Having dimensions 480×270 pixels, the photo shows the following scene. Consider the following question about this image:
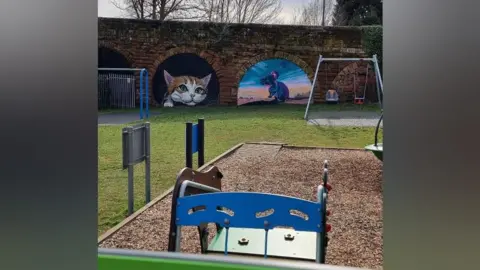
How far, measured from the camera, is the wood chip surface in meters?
2.71

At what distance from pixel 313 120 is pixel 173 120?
2468 mm

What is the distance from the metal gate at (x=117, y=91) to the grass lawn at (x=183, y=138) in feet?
3.42

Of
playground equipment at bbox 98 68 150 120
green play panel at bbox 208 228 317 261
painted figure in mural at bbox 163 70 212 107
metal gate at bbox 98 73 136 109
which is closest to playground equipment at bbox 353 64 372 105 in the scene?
painted figure in mural at bbox 163 70 212 107

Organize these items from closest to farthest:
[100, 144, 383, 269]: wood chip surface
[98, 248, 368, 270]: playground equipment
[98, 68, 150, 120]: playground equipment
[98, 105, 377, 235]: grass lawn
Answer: [98, 248, 368, 270]: playground equipment
[100, 144, 383, 269]: wood chip surface
[98, 105, 377, 235]: grass lawn
[98, 68, 150, 120]: playground equipment

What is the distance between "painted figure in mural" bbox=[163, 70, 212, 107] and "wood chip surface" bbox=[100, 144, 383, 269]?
5.95 m

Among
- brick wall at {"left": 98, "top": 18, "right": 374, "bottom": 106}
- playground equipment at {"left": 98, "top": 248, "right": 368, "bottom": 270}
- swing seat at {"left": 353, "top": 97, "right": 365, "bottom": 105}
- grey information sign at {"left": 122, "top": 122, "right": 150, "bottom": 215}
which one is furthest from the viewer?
brick wall at {"left": 98, "top": 18, "right": 374, "bottom": 106}

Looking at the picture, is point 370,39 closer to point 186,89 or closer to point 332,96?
point 332,96

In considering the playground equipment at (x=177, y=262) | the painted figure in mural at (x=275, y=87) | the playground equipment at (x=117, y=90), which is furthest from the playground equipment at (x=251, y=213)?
the painted figure in mural at (x=275, y=87)

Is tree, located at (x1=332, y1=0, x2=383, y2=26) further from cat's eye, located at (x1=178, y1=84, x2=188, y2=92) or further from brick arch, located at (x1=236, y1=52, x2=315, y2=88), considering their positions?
cat's eye, located at (x1=178, y1=84, x2=188, y2=92)

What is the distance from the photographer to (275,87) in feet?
→ 39.8

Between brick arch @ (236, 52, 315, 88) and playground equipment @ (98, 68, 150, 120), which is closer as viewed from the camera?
playground equipment @ (98, 68, 150, 120)

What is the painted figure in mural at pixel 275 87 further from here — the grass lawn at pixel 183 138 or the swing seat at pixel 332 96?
the swing seat at pixel 332 96

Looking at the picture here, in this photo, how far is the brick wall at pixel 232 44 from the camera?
11.6 meters
